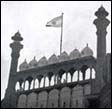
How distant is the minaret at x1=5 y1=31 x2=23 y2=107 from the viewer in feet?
121

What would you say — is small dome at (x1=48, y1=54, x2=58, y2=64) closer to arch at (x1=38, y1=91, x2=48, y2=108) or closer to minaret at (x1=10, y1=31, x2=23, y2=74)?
arch at (x1=38, y1=91, x2=48, y2=108)

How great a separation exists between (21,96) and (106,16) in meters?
11.3

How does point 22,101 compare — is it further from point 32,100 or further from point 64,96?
point 64,96

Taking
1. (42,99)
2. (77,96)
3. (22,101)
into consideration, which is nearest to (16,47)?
(22,101)

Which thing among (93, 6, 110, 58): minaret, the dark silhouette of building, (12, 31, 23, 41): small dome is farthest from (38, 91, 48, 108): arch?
(12, 31, 23, 41): small dome

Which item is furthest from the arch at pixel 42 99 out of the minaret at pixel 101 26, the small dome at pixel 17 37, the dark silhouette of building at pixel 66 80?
the small dome at pixel 17 37

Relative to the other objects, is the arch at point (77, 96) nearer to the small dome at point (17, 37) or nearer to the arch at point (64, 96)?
the arch at point (64, 96)

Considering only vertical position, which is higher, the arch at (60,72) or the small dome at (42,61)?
the small dome at (42,61)

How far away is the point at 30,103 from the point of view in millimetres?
34969

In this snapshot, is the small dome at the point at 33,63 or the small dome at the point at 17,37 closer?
the small dome at the point at 33,63

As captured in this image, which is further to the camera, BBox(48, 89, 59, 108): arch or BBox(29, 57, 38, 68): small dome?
BBox(29, 57, 38, 68): small dome

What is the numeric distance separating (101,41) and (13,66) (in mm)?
10897

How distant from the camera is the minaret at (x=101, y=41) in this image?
30.3m

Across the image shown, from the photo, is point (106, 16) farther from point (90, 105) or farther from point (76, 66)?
point (90, 105)
